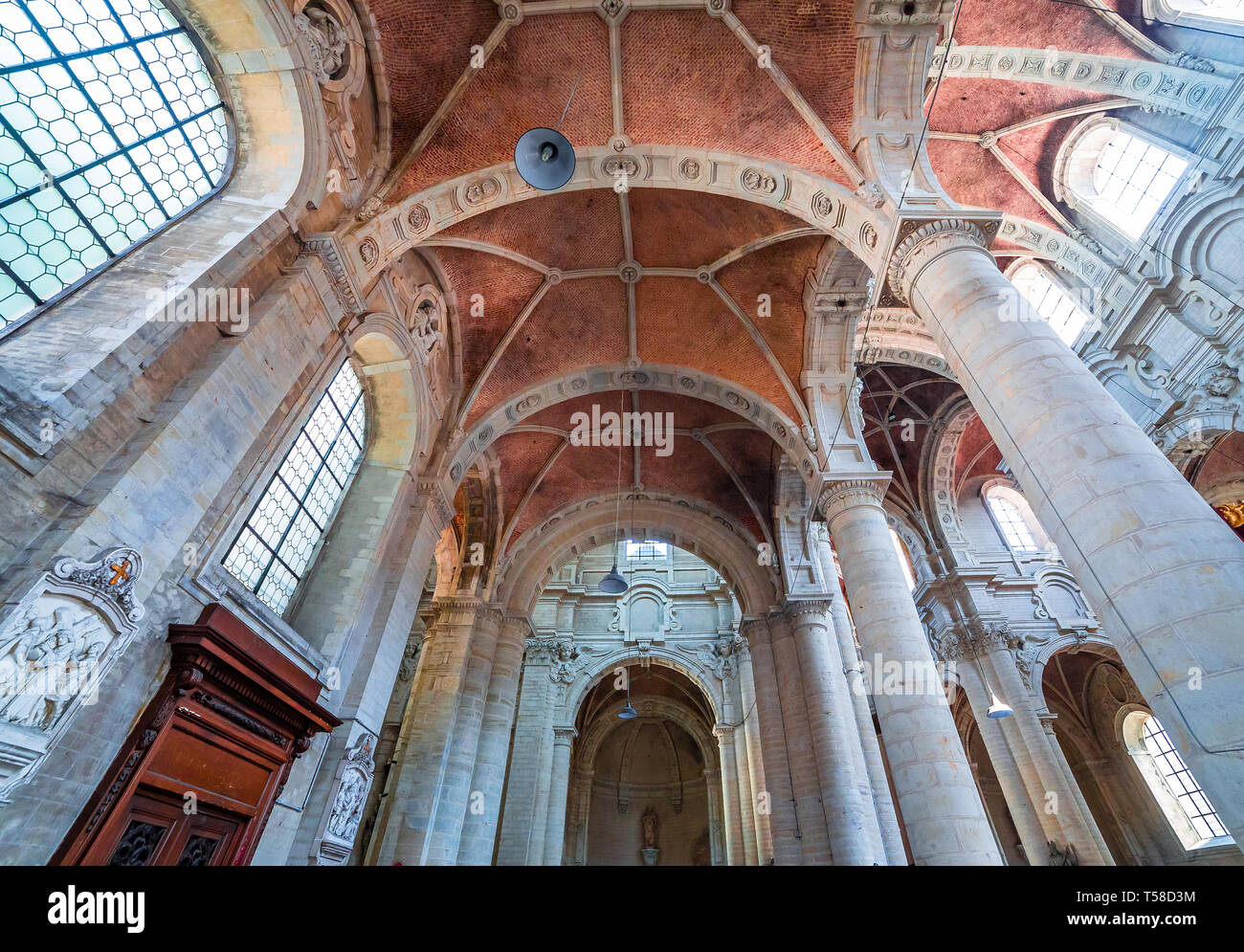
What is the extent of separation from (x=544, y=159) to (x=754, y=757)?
18137 mm

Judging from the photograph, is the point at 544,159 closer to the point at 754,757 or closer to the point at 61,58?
the point at 61,58

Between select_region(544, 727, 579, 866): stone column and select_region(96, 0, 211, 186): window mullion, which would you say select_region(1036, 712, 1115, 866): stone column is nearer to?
select_region(544, 727, 579, 866): stone column

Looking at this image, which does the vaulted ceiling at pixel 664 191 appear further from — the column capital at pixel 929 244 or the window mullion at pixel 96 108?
the window mullion at pixel 96 108

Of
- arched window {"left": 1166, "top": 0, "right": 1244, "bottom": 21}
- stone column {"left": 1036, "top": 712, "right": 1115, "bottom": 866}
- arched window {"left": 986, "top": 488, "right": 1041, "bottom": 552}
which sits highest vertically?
arched window {"left": 1166, "top": 0, "right": 1244, "bottom": 21}

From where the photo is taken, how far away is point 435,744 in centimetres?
1241

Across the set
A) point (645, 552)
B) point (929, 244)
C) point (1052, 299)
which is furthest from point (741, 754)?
point (929, 244)

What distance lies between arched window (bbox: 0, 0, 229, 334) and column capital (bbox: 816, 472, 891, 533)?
10.4 metres

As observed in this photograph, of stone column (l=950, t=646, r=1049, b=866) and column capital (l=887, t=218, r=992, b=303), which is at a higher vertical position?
column capital (l=887, t=218, r=992, b=303)

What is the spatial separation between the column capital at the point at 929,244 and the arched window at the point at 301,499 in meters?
8.46

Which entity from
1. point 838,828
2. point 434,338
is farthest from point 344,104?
point 838,828

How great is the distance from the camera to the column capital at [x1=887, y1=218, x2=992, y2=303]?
273 inches

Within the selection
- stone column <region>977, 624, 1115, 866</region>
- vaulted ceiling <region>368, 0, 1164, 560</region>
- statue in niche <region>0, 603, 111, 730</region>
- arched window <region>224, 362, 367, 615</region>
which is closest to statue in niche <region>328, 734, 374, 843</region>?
arched window <region>224, 362, 367, 615</region>
